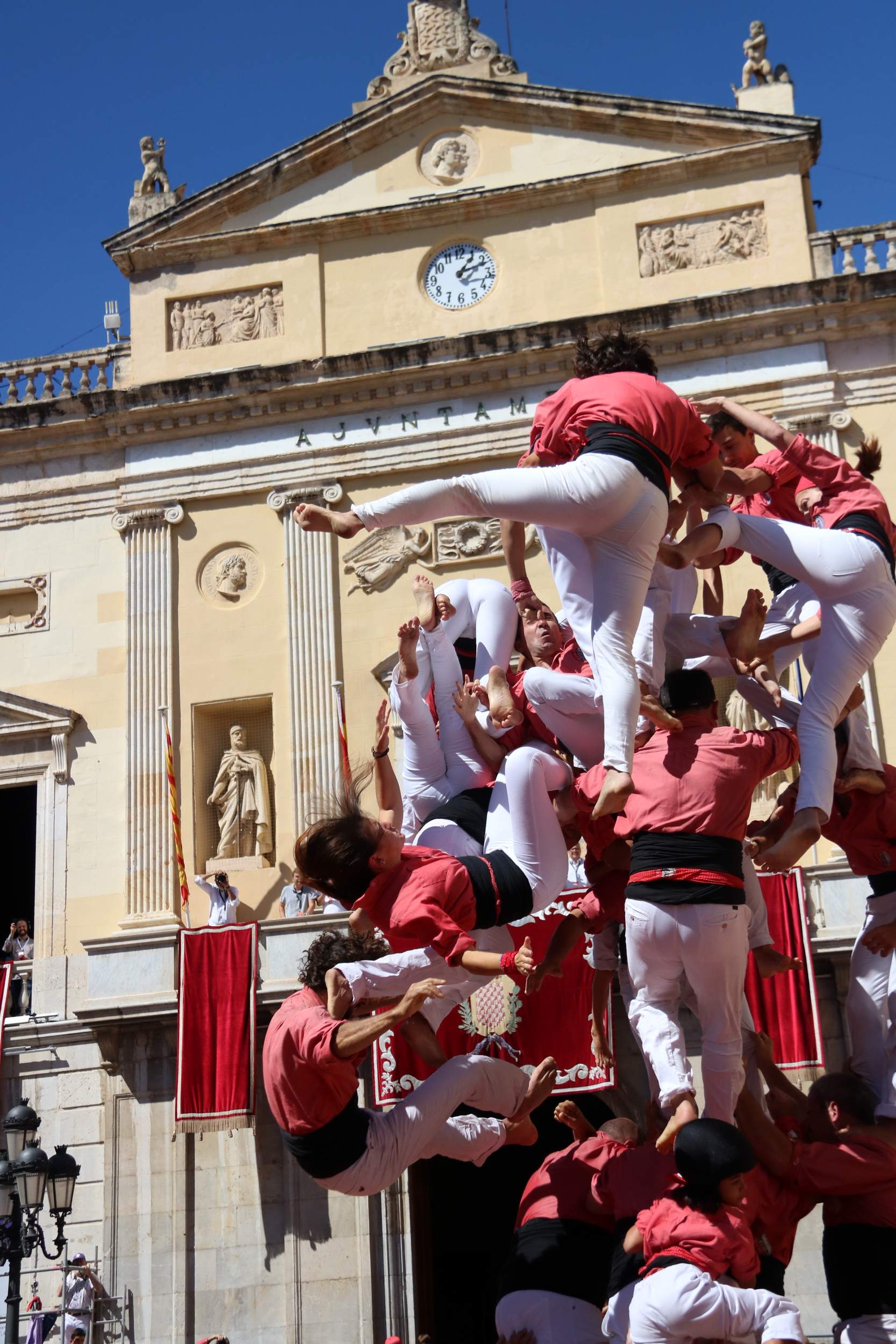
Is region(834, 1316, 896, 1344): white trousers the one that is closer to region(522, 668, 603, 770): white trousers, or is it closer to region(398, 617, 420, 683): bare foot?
region(522, 668, 603, 770): white trousers

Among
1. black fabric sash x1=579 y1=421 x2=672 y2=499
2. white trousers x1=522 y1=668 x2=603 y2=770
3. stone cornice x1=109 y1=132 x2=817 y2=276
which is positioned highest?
stone cornice x1=109 y1=132 x2=817 y2=276

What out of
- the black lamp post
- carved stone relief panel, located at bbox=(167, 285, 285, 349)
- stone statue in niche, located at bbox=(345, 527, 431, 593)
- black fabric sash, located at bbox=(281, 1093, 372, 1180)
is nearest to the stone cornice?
carved stone relief panel, located at bbox=(167, 285, 285, 349)

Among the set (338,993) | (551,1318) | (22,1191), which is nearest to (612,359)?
(338,993)

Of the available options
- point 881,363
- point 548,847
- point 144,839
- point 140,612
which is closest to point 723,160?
point 881,363

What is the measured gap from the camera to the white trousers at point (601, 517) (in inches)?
338

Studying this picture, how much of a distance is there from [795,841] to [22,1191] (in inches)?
346

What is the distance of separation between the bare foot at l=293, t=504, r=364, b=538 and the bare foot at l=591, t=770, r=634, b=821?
1.66m

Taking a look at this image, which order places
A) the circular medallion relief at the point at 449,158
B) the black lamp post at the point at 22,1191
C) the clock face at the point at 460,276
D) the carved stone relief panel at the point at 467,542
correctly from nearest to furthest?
the black lamp post at the point at 22,1191 < the carved stone relief panel at the point at 467,542 < the clock face at the point at 460,276 < the circular medallion relief at the point at 449,158

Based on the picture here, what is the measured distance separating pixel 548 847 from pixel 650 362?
2.69 metres

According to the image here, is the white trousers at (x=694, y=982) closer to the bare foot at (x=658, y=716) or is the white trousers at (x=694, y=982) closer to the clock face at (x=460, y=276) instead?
the bare foot at (x=658, y=716)

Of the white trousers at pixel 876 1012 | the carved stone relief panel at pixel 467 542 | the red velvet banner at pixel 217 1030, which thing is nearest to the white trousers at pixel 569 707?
the white trousers at pixel 876 1012

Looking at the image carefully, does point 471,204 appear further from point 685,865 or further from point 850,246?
point 685,865

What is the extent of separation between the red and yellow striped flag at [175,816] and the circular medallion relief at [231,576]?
5.55 feet

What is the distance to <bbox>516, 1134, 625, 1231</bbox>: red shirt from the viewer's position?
9344mm
